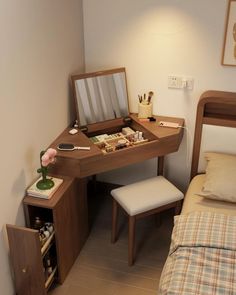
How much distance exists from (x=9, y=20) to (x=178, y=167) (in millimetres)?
1810

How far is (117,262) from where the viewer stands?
8.80ft

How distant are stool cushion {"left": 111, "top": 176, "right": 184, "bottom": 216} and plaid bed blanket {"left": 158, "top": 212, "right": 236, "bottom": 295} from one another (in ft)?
0.98

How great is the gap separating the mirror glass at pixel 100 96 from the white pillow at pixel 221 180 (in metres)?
0.83

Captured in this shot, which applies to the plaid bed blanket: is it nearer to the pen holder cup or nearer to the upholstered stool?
the upholstered stool

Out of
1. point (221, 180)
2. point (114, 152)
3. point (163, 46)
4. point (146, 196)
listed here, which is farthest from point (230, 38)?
point (146, 196)

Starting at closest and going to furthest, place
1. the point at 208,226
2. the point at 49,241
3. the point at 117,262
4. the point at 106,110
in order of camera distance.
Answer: the point at 208,226 < the point at 49,241 < the point at 117,262 < the point at 106,110

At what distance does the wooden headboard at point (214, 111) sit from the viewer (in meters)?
2.68

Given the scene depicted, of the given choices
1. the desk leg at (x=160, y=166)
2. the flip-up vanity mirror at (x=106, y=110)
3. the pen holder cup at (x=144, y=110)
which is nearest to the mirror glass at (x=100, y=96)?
the flip-up vanity mirror at (x=106, y=110)

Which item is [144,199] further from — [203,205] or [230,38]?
[230,38]

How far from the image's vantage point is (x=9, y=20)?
1922mm

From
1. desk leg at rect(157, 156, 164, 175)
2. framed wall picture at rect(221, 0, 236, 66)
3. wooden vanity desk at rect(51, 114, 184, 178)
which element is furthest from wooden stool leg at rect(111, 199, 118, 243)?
framed wall picture at rect(221, 0, 236, 66)

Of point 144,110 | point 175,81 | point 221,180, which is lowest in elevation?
point 221,180

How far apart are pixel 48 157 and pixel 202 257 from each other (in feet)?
3.42

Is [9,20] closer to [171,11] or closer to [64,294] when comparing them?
[171,11]
